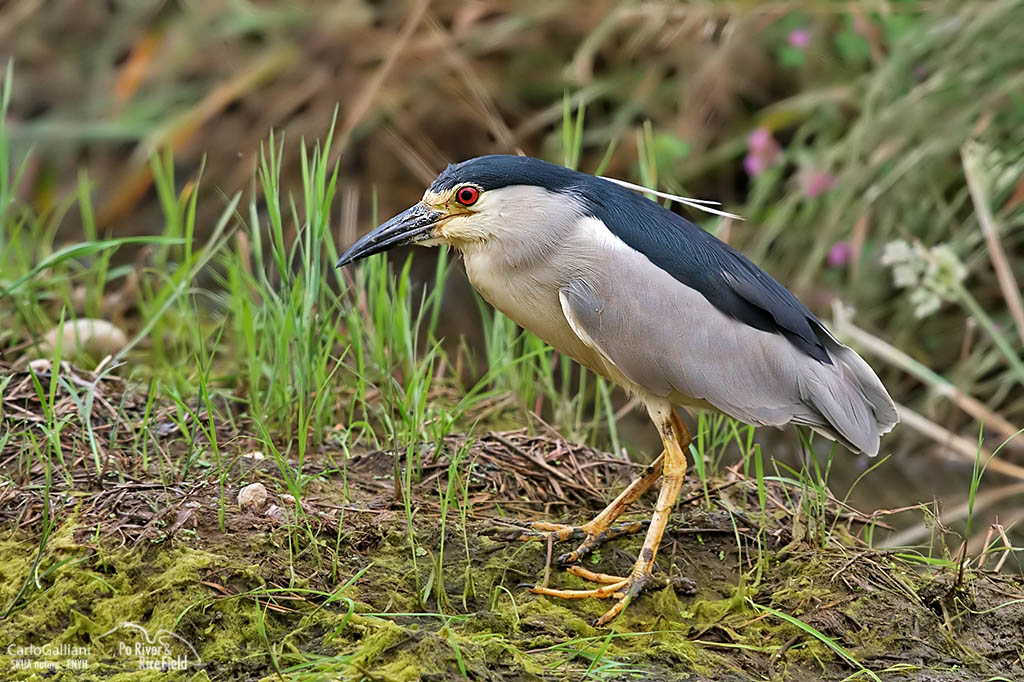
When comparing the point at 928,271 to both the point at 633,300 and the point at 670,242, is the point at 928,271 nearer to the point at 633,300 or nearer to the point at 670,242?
the point at 670,242

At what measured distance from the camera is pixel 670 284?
11.1 feet

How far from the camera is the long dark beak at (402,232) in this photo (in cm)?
344

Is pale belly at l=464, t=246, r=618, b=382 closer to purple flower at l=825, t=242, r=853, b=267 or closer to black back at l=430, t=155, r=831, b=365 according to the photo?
black back at l=430, t=155, r=831, b=365

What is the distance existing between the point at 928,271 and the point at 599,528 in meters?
2.60

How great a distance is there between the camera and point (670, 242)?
3.38 m

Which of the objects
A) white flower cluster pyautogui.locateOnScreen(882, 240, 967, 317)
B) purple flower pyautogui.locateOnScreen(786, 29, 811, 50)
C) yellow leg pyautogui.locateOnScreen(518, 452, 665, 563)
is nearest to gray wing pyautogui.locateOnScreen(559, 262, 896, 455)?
yellow leg pyautogui.locateOnScreen(518, 452, 665, 563)

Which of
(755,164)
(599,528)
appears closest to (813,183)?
(755,164)

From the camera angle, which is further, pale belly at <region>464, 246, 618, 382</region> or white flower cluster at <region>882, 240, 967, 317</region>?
white flower cluster at <region>882, 240, 967, 317</region>

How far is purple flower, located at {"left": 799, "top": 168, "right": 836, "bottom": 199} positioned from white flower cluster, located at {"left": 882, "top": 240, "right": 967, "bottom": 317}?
623 millimetres

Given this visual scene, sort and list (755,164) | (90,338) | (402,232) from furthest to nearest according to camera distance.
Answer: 1. (755,164)
2. (90,338)
3. (402,232)

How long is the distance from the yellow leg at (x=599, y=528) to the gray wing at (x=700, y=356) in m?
0.26

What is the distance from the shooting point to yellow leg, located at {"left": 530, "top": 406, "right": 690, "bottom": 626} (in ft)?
10.1

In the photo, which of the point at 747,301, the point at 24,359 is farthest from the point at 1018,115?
the point at 24,359

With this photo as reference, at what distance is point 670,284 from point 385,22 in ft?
13.9
